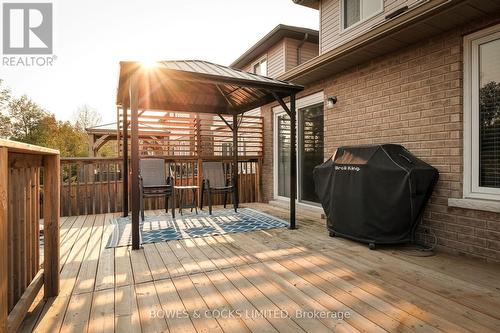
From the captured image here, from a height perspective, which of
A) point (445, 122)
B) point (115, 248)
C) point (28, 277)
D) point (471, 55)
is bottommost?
point (115, 248)

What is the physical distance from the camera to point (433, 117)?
131 inches

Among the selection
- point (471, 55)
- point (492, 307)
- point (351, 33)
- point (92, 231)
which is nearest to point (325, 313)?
point (492, 307)

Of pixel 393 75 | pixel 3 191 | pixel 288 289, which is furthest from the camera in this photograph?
pixel 393 75

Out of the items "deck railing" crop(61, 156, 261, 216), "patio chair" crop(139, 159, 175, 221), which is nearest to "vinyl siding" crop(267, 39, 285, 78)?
"deck railing" crop(61, 156, 261, 216)

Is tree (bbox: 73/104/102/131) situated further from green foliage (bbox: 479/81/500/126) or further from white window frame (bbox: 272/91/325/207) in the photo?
green foliage (bbox: 479/81/500/126)

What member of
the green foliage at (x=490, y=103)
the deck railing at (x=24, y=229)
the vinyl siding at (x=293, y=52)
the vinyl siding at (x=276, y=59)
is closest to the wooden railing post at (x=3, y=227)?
the deck railing at (x=24, y=229)

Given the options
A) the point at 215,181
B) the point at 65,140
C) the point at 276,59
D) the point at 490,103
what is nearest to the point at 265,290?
the point at 490,103

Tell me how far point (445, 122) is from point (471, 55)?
724mm

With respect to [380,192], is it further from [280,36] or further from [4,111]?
[4,111]

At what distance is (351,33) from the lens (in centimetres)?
592

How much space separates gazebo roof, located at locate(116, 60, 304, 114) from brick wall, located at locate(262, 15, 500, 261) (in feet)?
3.70

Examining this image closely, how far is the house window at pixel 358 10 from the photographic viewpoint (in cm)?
543

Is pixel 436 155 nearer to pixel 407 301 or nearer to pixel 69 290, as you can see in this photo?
pixel 407 301

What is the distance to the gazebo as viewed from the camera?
337 centimetres
